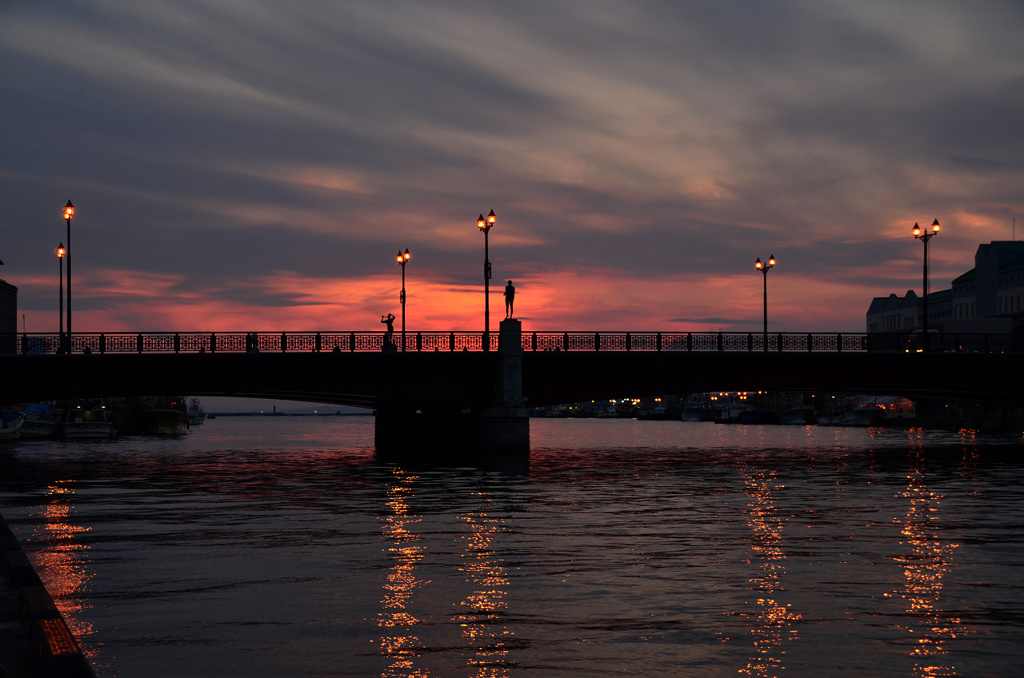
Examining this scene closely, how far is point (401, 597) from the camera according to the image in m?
15.9

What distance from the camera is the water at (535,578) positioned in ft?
40.1

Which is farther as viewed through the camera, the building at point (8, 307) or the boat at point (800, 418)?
the building at point (8, 307)

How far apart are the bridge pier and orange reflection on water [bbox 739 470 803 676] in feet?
95.1

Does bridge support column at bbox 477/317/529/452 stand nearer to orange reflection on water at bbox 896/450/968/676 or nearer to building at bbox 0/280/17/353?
orange reflection on water at bbox 896/450/968/676

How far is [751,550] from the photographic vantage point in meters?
21.2

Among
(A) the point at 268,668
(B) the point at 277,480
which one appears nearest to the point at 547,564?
(A) the point at 268,668

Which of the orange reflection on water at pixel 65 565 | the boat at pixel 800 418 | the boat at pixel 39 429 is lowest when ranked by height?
the boat at pixel 800 418

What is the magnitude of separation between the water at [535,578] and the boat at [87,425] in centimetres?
5758

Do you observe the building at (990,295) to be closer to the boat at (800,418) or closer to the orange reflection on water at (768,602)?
the boat at (800,418)

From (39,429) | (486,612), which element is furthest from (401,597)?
(39,429)

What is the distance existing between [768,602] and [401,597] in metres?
5.21

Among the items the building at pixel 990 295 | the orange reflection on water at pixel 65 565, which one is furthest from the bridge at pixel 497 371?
the building at pixel 990 295

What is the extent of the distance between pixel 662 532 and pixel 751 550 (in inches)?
135

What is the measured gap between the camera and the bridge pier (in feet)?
193
